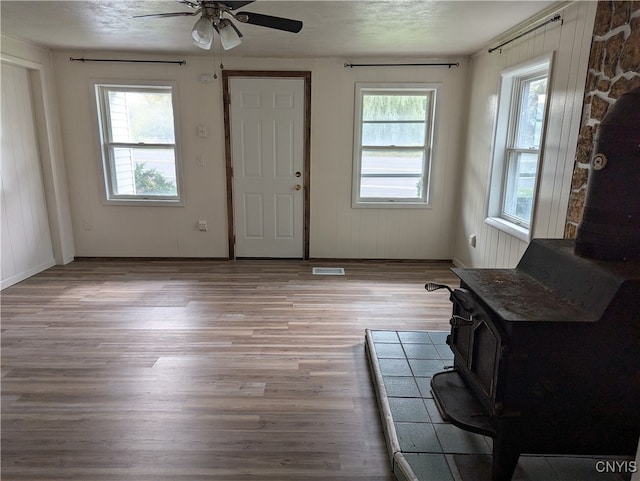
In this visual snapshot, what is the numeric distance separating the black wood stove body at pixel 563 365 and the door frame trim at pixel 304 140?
3334 millimetres

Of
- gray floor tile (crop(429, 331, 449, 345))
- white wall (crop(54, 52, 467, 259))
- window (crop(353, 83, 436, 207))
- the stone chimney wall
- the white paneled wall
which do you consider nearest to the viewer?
the stone chimney wall

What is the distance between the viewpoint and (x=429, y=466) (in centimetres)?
170

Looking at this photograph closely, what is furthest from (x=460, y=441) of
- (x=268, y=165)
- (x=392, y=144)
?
(x=268, y=165)

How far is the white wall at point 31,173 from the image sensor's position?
157 inches

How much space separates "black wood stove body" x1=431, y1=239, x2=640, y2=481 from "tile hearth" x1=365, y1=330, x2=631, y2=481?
14 cm

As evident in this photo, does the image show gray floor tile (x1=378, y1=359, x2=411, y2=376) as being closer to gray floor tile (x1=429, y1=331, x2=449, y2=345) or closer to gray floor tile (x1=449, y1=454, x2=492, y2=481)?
gray floor tile (x1=429, y1=331, x2=449, y2=345)

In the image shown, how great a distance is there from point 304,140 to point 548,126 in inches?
101

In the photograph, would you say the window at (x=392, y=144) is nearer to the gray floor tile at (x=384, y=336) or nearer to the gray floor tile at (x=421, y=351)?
the gray floor tile at (x=384, y=336)

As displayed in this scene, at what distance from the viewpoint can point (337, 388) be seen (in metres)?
2.38

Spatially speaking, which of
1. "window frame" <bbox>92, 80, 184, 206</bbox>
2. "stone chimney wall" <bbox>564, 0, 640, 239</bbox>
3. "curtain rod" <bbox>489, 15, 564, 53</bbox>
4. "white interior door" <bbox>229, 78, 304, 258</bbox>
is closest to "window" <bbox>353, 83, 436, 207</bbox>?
"white interior door" <bbox>229, 78, 304, 258</bbox>

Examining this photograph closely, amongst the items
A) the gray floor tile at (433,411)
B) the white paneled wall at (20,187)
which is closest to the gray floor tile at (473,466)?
the gray floor tile at (433,411)

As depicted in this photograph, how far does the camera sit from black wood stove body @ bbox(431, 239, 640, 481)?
A: 4.74 feet

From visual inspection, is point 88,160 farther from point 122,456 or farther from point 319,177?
point 122,456

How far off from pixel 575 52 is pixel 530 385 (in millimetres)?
2268
